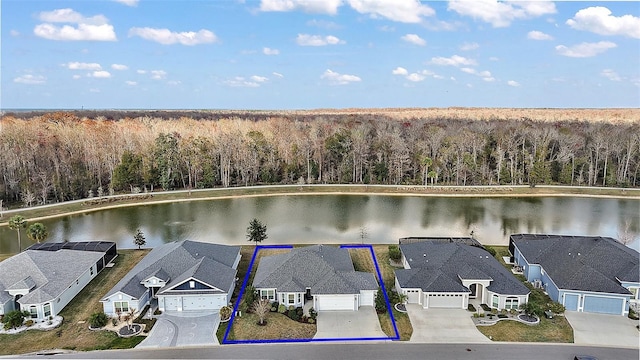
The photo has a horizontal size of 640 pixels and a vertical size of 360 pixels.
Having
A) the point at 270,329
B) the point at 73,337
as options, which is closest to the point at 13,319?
the point at 73,337

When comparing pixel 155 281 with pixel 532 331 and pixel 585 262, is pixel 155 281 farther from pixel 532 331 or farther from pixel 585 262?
pixel 585 262

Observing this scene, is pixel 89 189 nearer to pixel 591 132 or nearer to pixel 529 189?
pixel 529 189

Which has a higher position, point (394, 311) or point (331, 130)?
point (331, 130)

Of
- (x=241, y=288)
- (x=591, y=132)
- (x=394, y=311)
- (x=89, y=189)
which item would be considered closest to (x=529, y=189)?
(x=591, y=132)

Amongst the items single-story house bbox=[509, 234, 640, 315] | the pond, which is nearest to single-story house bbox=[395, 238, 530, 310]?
single-story house bbox=[509, 234, 640, 315]

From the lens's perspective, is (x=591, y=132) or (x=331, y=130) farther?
(x=331, y=130)

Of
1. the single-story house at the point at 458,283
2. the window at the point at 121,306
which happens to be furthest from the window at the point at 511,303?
the window at the point at 121,306

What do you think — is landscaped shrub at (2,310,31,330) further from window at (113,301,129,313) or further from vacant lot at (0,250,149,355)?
window at (113,301,129,313)
